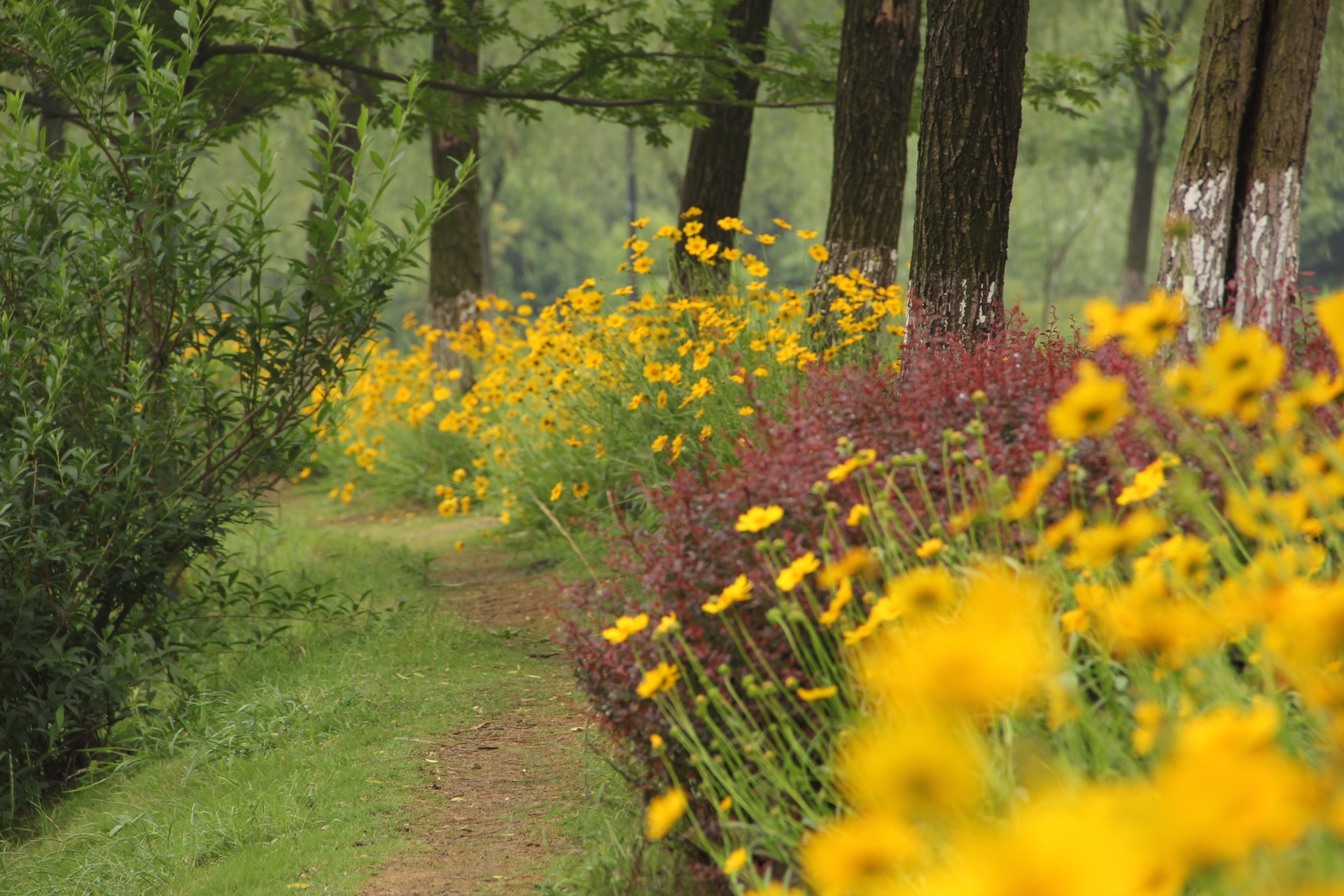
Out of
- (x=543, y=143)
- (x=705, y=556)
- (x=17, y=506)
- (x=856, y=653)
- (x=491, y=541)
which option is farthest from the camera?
(x=543, y=143)

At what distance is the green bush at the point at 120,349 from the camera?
403 centimetres

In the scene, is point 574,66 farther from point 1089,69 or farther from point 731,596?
point 731,596

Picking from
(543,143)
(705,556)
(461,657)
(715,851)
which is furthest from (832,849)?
(543,143)

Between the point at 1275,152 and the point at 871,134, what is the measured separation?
2285 mm

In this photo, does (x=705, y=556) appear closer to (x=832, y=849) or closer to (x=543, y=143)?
(x=832, y=849)

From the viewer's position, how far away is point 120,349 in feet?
14.6

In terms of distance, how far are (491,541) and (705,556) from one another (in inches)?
214

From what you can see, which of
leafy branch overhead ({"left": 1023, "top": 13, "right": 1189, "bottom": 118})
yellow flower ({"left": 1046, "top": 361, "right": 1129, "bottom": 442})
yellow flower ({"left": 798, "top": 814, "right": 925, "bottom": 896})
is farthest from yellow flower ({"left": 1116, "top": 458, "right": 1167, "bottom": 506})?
leafy branch overhead ({"left": 1023, "top": 13, "right": 1189, "bottom": 118})

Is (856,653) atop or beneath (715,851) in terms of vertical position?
atop

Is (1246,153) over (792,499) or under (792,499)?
over

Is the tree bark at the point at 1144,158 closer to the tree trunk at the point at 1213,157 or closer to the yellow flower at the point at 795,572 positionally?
the tree trunk at the point at 1213,157

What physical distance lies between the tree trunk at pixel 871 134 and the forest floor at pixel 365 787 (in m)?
2.54

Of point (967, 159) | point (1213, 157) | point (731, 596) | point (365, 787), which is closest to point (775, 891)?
point (731, 596)

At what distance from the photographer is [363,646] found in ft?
17.0
